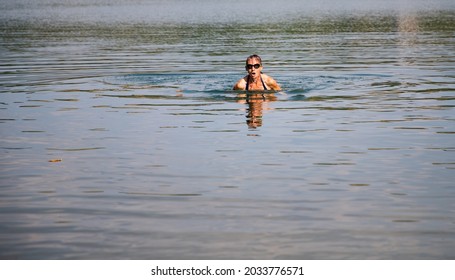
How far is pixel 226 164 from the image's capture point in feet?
39.1

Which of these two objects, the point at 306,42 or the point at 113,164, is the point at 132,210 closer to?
the point at 113,164

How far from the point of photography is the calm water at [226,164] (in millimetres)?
8648

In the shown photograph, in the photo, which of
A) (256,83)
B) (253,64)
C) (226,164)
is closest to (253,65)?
(253,64)

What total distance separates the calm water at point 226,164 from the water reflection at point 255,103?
64 millimetres

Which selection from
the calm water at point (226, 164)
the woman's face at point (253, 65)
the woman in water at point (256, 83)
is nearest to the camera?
the calm water at point (226, 164)

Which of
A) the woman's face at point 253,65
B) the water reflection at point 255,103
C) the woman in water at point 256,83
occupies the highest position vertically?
the woman's face at point 253,65

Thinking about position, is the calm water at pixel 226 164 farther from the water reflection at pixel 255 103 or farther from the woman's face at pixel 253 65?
the woman's face at pixel 253 65

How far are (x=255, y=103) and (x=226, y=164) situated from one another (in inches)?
246

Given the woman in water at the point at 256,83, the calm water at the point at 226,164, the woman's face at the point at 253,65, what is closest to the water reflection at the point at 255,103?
the calm water at the point at 226,164

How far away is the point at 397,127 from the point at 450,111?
2.16m

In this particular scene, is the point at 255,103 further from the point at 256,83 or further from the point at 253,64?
the point at 256,83

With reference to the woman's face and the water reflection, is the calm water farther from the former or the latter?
the woman's face

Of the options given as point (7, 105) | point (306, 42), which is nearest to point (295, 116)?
point (7, 105)

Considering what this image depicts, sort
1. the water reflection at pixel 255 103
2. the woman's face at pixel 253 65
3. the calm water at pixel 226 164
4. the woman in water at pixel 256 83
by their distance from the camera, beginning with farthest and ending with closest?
the woman in water at pixel 256 83 → the woman's face at pixel 253 65 → the water reflection at pixel 255 103 → the calm water at pixel 226 164
